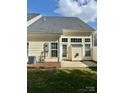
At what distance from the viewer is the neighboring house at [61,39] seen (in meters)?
3.02

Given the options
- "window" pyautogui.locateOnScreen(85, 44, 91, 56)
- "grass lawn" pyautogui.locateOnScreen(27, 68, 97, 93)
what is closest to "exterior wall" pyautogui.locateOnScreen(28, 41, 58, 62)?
"grass lawn" pyautogui.locateOnScreen(27, 68, 97, 93)

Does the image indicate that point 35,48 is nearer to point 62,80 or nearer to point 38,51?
point 38,51

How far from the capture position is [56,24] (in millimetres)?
3057

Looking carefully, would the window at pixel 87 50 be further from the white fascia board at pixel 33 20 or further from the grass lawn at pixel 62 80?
the white fascia board at pixel 33 20

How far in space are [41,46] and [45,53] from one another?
9cm

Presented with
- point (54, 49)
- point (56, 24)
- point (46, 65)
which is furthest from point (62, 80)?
point (56, 24)

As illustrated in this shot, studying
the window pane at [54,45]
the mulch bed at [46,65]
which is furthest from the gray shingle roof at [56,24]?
the mulch bed at [46,65]

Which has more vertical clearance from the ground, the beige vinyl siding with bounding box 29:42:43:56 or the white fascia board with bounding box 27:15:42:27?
the white fascia board with bounding box 27:15:42:27

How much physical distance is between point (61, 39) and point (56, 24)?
0.54ft

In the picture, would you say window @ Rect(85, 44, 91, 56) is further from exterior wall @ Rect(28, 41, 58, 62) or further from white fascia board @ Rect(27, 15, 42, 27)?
white fascia board @ Rect(27, 15, 42, 27)

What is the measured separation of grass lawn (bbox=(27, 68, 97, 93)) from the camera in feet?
9.87

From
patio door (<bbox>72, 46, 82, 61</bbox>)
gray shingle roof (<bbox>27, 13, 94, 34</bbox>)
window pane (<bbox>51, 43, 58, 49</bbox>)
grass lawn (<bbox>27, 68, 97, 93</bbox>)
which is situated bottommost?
grass lawn (<bbox>27, 68, 97, 93</bbox>)
